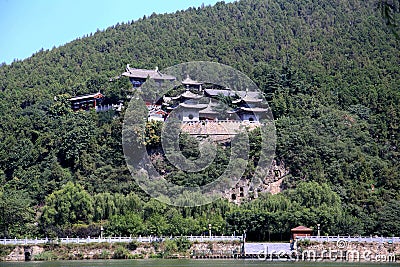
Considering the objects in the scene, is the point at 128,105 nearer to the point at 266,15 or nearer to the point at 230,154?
the point at 230,154

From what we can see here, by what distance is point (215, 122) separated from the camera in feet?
130

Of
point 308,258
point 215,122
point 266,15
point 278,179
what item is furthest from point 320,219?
point 266,15

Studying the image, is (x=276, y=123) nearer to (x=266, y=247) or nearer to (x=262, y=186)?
(x=262, y=186)

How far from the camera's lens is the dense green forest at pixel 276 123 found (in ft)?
101

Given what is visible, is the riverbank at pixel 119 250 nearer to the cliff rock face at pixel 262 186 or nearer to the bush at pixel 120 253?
the bush at pixel 120 253

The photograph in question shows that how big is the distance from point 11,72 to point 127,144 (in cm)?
2470

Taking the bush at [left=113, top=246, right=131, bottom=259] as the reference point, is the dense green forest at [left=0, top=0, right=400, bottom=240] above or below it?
above

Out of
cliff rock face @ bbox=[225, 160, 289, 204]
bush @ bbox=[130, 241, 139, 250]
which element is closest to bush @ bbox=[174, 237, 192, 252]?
bush @ bbox=[130, 241, 139, 250]

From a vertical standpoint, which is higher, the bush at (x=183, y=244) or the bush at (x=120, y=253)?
the bush at (x=183, y=244)

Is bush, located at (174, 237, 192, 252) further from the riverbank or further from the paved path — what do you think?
the paved path

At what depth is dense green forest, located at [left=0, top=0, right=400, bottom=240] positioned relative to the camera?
3088 cm

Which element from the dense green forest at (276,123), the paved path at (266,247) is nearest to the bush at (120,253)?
the dense green forest at (276,123)

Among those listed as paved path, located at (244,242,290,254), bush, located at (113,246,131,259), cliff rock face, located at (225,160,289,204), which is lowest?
bush, located at (113,246,131,259)

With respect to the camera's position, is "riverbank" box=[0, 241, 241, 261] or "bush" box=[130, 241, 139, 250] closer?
"riverbank" box=[0, 241, 241, 261]
